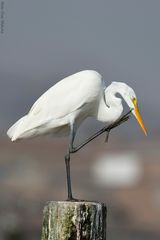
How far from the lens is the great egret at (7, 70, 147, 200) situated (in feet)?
15.9

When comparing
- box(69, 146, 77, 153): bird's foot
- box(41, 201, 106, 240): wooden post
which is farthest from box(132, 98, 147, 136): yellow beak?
box(41, 201, 106, 240): wooden post

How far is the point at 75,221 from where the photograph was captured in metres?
3.78

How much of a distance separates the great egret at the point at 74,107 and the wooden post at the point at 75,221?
1.02 m

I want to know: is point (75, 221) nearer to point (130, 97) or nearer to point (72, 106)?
point (72, 106)

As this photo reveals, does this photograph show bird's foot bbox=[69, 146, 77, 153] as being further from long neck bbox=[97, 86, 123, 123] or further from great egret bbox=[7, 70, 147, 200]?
long neck bbox=[97, 86, 123, 123]

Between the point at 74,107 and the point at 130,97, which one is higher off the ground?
the point at 130,97

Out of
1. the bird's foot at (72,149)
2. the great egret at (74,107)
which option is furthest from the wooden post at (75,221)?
the great egret at (74,107)

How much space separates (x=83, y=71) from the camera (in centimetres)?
502

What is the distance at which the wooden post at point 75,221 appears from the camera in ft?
12.4

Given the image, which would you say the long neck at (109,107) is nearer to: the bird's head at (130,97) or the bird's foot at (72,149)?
the bird's head at (130,97)

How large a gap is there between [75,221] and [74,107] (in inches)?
53.0

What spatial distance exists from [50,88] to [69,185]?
→ 41.7 inches

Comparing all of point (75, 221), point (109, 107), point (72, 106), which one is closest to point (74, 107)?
point (72, 106)

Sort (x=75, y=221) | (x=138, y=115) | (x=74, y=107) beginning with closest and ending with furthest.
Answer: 1. (x=75, y=221)
2. (x=74, y=107)
3. (x=138, y=115)
